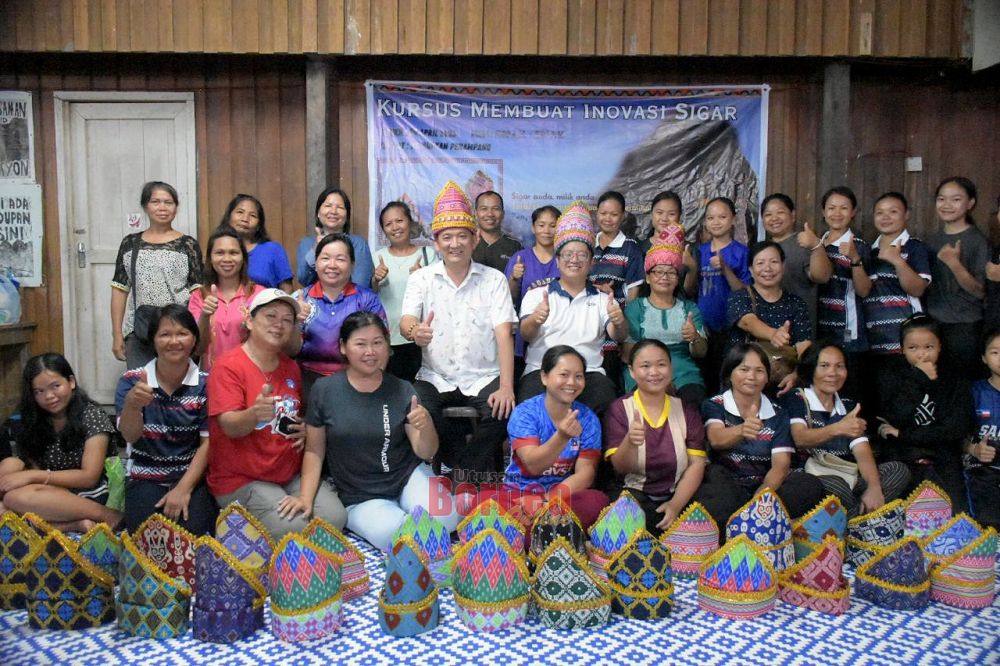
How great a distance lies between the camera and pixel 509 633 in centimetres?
267

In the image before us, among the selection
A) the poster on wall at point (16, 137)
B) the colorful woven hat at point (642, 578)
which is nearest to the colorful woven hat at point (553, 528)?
the colorful woven hat at point (642, 578)

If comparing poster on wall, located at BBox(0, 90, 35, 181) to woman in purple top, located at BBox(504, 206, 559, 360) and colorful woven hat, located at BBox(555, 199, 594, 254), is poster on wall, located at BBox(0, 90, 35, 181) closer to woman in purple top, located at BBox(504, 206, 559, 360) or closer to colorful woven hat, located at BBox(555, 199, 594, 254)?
woman in purple top, located at BBox(504, 206, 559, 360)

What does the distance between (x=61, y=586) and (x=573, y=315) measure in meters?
2.55

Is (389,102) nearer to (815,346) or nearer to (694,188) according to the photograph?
(694,188)

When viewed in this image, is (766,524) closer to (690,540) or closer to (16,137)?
(690,540)

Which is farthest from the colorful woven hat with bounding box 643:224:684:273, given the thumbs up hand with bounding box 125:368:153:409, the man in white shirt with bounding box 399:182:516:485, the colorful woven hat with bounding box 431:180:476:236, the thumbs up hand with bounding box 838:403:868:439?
the thumbs up hand with bounding box 125:368:153:409

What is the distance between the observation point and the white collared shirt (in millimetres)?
4090

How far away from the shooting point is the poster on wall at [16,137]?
579 centimetres

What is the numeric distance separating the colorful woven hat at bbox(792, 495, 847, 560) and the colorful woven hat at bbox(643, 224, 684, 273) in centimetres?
150

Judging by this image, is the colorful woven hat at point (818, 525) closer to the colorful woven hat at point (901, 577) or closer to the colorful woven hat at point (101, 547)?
the colorful woven hat at point (901, 577)

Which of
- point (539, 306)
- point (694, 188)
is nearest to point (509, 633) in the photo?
point (539, 306)

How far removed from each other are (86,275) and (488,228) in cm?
312

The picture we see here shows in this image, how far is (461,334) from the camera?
13.4 ft

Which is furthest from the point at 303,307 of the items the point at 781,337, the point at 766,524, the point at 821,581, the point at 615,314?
the point at 821,581
